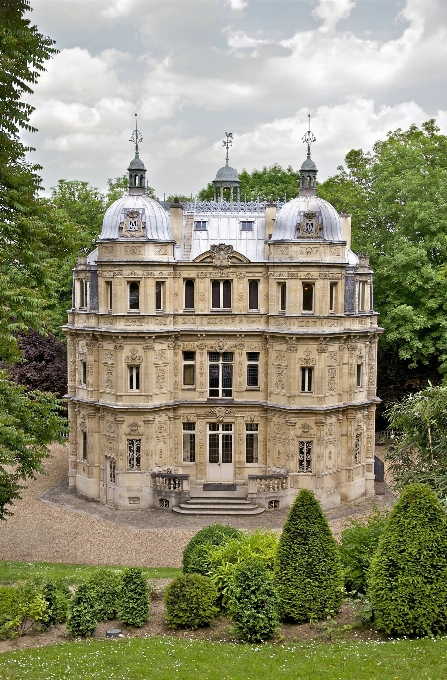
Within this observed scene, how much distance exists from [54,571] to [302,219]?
17.3 m

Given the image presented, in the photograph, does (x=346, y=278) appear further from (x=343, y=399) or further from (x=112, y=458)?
(x=112, y=458)

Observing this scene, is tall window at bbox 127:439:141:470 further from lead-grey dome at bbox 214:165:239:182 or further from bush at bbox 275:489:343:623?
lead-grey dome at bbox 214:165:239:182

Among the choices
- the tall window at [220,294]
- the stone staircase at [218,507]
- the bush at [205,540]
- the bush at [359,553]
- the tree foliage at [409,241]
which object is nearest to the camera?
the bush at [359,553]

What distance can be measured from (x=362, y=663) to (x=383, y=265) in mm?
30088

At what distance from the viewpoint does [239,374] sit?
34.3 m

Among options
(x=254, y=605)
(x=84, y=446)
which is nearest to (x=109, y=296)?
(x=84, y=446)

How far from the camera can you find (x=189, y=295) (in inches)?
1347

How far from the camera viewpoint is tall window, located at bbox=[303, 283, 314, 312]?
1304 inches

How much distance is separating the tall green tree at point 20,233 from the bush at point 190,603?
454cm

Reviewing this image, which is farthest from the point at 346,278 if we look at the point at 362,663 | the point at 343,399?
the point at 362,663

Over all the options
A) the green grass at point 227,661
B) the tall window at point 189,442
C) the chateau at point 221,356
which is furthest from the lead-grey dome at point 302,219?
the green grass at point 227,661

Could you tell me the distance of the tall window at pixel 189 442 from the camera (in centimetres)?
3453

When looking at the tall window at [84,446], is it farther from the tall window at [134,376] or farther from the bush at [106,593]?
the bush at [106,593]

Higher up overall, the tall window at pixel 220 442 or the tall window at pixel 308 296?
the tall window at pixel 308 296
